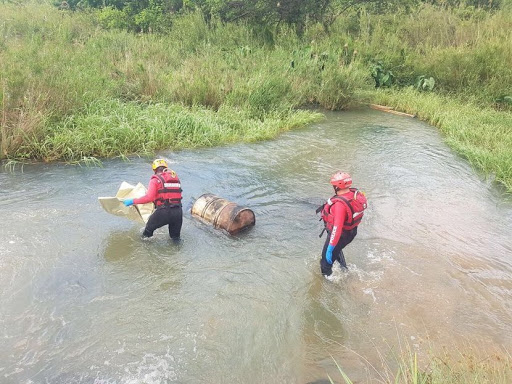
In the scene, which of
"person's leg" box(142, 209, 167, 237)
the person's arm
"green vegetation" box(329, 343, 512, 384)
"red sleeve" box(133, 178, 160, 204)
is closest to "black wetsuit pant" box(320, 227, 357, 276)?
the person's arm

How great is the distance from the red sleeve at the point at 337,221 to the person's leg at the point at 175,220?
6.67ft

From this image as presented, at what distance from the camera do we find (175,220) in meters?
5.79

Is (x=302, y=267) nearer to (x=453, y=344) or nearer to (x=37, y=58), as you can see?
(x=453, y=344)

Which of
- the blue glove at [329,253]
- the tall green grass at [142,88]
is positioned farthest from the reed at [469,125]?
the blue glove at [329,253]

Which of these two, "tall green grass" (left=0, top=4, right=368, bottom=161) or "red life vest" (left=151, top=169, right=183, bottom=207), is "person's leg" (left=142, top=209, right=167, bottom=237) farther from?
"tall green grass" (left=0, top=4, right=368, bottom=161)

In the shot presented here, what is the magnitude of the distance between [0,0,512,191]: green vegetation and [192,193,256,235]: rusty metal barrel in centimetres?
323

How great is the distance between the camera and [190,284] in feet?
17.1

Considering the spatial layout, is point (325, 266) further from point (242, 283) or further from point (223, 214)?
point (223, 214)

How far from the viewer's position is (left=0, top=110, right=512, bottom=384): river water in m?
4.05

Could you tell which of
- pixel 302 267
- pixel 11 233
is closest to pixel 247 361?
pixel 302 267

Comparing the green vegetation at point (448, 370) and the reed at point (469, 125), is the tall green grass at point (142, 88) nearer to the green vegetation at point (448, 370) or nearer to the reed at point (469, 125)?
the reed at point (469, 125)

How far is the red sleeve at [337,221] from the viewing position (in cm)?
490

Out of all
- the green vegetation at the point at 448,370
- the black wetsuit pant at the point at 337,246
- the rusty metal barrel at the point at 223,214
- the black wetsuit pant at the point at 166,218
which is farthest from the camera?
the rusty metal barrel at the point at 223,214

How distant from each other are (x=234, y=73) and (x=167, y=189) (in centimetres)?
862
